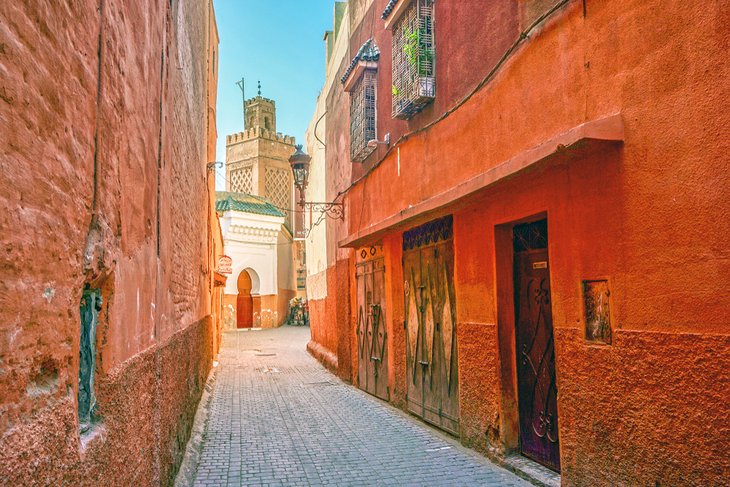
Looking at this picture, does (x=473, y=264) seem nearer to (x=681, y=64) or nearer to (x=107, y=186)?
(x=681, y=64)

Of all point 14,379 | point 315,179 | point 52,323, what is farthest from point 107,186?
point 315,179

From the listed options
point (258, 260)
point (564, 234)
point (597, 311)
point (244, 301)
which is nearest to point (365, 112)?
point (564, 234)

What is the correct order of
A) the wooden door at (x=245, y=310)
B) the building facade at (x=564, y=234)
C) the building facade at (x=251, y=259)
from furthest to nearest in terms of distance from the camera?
the wooden door at (x=245, y=310)
the building facade at (x=251, y=259)
the building facade at (x=564, y=234)

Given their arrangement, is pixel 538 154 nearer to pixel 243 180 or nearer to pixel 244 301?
pixel 244 301

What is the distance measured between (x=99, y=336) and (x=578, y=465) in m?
3.64

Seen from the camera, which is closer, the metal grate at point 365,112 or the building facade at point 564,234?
the building facade at point 564,234

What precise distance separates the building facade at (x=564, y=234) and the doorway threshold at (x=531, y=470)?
5 cm

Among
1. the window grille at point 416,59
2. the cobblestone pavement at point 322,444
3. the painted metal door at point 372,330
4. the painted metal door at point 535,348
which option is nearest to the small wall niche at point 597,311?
the painted metal door at point 535,348

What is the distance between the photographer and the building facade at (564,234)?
11.3ft

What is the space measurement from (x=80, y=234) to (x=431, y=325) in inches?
231

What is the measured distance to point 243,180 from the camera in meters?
45.8

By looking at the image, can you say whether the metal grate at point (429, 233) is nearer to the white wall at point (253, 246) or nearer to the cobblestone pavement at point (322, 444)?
the cobblestone pavement at point (322, 444)

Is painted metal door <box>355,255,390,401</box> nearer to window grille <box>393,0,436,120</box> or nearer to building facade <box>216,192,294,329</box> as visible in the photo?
window grille <box>393,0,436,120</box>

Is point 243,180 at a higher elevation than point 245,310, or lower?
higher
